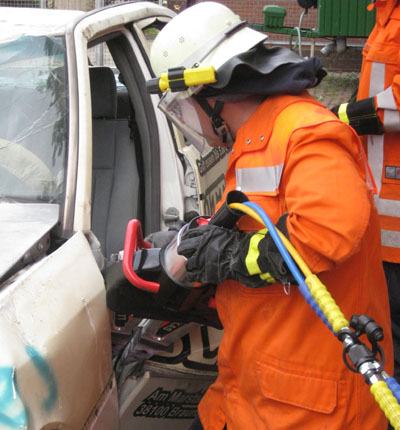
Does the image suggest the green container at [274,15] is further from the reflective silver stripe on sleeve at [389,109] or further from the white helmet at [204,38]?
the white helmet at [204,38]

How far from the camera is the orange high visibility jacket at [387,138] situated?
274 centimetres

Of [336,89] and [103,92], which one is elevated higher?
[103,92]

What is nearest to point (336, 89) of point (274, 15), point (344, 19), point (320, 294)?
point (344, 19)

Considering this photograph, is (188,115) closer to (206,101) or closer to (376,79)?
(206,101)

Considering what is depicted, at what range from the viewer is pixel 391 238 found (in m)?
2.78

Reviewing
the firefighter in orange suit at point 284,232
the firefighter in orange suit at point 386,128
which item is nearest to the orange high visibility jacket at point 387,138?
the firefighter in orange suit at point 386,128

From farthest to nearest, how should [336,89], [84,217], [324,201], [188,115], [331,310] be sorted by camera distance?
1. [336,89]
2. [84,217]
3. [188,115]
4. [324,201]
5. [331,310]

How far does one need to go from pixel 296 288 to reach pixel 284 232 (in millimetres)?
200

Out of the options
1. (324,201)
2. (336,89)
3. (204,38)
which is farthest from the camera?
(336,89)

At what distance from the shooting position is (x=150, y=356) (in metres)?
2.38

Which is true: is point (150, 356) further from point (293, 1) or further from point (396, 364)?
point (293, 1)

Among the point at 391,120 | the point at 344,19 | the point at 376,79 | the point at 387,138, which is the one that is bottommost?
the point at 344,19

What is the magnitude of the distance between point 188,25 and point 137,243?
2.37 ft

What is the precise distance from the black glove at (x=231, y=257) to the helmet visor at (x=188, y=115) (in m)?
0.37
